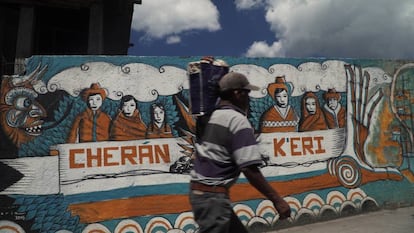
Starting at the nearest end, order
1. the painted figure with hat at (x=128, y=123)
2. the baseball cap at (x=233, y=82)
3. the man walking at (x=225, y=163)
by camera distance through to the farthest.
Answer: the man walking at (x=225, y=163) < the baseball cap at (x=233, y=82) < the painted figure with hat at (x=128, y=123)

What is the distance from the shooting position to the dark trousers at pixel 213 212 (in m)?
2.26

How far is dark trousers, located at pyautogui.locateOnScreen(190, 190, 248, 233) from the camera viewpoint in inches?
89.0

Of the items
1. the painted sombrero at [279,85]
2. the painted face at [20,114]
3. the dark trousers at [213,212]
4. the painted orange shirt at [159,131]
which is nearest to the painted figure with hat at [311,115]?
the painted sombrero at [279,85]

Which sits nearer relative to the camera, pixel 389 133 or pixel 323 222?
pixel 323 222

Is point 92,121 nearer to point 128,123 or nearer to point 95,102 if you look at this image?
point 95,102

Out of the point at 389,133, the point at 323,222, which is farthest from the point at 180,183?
the point at 389,133

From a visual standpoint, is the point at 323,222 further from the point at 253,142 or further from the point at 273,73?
the point at 253,142

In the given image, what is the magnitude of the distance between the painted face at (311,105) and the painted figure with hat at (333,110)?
168 mm

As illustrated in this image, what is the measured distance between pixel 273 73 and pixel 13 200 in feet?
11.6

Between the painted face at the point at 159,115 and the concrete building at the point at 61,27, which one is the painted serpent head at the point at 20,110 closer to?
the painted face at the point at 159,115

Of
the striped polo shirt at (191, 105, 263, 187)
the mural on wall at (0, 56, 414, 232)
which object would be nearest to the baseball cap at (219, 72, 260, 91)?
the striped polo shirt at (191, 105, 263, 187)

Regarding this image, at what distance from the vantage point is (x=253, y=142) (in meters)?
2.29

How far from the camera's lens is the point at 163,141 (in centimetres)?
471

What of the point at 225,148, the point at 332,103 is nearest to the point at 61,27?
the point at 332,103
